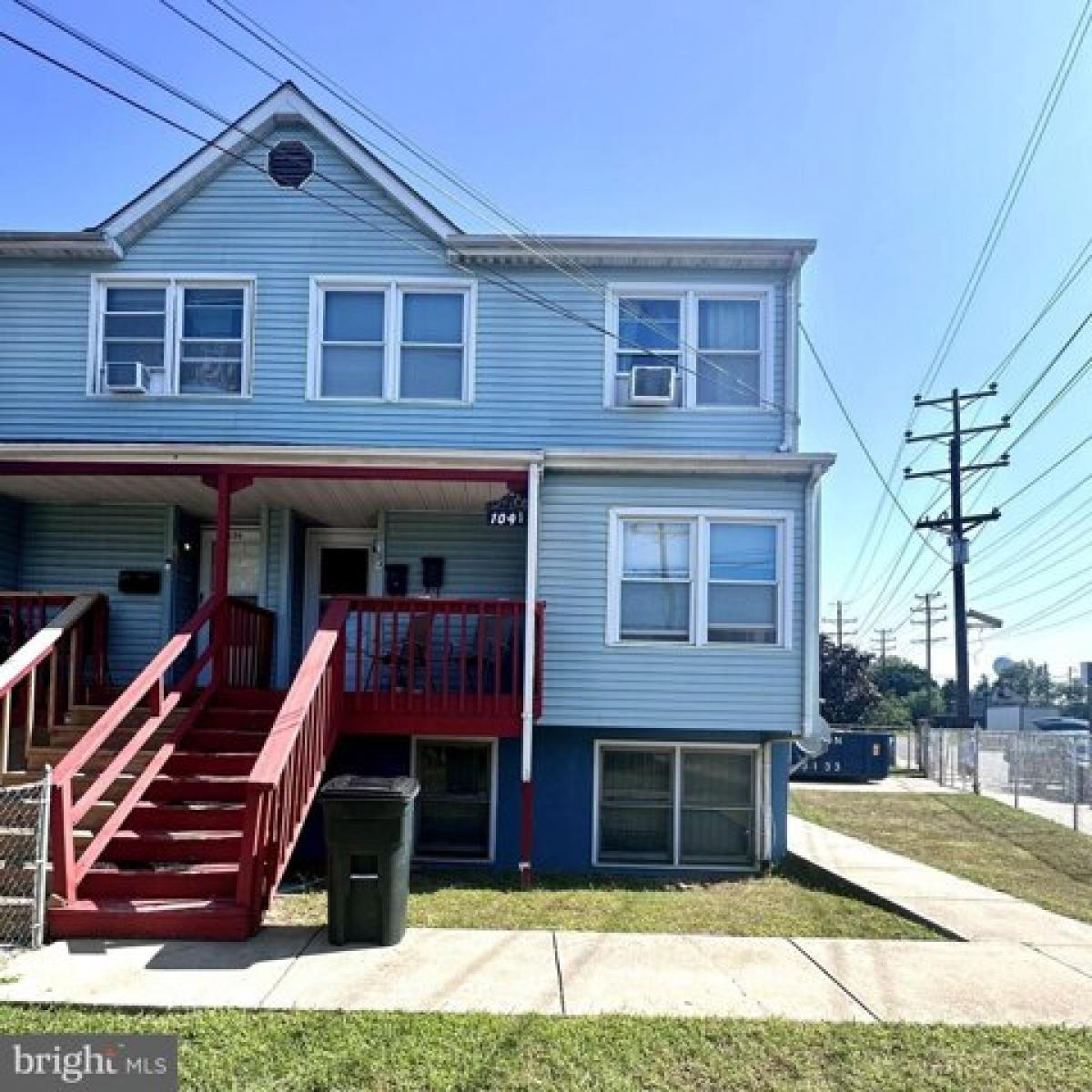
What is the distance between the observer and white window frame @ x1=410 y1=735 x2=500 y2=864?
9.87 m

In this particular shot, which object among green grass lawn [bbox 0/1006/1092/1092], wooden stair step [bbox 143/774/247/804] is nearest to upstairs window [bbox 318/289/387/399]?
wooden stair step [bbox 143/774/247/804]

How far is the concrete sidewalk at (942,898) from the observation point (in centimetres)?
704

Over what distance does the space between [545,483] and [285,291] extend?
3.87m

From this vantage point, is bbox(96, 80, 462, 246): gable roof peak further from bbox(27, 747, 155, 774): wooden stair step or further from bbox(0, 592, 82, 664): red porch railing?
bbox(27, 747, 155, 774): wooden stair step

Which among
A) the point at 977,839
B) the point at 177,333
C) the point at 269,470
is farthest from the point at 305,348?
the point at 977,839

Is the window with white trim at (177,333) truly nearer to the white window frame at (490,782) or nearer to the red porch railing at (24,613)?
the red porch railing at (24,613)

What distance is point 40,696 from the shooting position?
29.8ft

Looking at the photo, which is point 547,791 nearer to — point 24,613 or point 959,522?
point 24,613

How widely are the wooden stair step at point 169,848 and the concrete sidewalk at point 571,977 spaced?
913 millimetres

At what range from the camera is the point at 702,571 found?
9.69 m

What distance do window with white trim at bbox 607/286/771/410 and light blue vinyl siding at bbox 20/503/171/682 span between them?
5663 mm

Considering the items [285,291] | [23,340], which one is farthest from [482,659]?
[23,340]

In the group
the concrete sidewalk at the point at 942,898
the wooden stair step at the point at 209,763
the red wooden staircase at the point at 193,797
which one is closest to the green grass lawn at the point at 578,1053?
the red wooden staircase at the point at 193,797

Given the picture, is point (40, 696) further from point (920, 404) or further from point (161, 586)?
point (920, 404)
